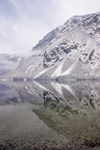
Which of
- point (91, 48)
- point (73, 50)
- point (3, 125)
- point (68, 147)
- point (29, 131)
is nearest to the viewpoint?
point (68, 147)

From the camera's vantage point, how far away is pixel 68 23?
634ft

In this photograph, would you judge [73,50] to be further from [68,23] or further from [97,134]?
[97,134]

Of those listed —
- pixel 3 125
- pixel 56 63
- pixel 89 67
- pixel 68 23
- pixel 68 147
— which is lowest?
pixel 68 147

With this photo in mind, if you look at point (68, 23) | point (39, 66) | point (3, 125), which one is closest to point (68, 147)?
point (3, 125)

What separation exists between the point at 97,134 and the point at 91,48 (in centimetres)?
13111

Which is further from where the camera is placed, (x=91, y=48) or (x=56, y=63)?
(x=56, y=63)

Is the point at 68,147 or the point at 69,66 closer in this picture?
the point at 68,147

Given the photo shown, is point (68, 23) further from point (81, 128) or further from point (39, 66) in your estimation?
point (81, 128)

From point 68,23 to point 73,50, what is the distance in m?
75.4

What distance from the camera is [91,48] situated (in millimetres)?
130500

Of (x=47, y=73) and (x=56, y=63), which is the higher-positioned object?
(x=56, y=63)

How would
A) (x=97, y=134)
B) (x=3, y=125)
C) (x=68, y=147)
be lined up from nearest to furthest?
(x=68, y=147)
(x=97, y=134)
(x=3, y=125)

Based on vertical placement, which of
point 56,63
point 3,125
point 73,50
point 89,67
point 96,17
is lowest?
point 3,125

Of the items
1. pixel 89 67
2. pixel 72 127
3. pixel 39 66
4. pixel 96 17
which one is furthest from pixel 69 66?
pixel 72 127
